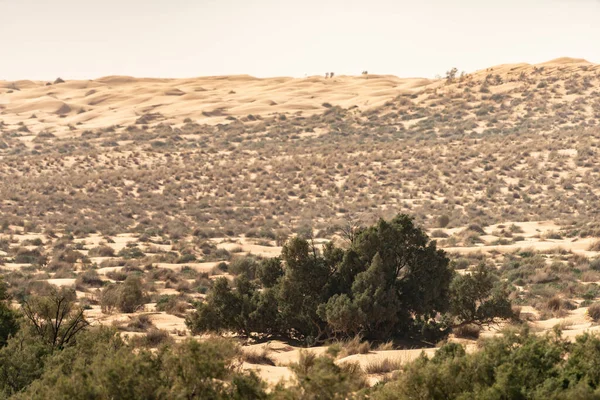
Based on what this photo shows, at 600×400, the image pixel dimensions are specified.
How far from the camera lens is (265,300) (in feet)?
56.4

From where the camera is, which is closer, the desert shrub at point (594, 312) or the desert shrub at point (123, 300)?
the desert shrub at point (594, 312)

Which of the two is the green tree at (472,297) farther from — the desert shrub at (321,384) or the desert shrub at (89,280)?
the desert shrub at (89,280)

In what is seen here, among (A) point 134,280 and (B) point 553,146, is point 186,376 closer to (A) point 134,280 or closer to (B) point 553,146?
(A) point 134,280

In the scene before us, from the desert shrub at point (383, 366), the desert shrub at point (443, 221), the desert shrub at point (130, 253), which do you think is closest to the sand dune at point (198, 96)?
the desert shrub at point (443, 221)

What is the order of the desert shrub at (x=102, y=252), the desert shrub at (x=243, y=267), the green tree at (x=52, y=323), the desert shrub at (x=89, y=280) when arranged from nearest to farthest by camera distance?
the green tree at (x=52, y=323) < the desert shrub at (x=89, y=280) < the desert shrub at (x=243, y=267) < the desert shrub at (x=102, y=252)

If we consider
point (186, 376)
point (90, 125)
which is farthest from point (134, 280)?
point (90, 125)

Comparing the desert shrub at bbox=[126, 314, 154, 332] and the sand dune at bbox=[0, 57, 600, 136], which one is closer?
the desert shrub at bbox=[126, 314, 154, 332]

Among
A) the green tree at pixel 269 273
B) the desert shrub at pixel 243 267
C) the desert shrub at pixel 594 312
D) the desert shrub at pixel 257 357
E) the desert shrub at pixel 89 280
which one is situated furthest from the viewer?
the desert shrub at pixel 243 267

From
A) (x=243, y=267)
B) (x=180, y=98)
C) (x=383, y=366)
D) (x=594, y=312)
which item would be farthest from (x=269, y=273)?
(x=180, y=98)

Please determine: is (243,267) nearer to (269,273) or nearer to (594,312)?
(269,273)

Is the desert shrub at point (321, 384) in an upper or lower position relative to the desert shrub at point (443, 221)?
upper

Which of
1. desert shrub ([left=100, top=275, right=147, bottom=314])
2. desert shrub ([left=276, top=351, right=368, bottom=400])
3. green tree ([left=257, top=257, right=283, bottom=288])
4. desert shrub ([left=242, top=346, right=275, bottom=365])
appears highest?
desert shrub ([left=276, top=351, right=368, bottom=400])

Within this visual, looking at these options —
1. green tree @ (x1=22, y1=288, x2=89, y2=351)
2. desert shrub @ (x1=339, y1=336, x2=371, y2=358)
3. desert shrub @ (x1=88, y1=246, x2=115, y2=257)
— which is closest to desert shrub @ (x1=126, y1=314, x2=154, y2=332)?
green tree @ (x1=22, y1=288, x2=89, y2=351)

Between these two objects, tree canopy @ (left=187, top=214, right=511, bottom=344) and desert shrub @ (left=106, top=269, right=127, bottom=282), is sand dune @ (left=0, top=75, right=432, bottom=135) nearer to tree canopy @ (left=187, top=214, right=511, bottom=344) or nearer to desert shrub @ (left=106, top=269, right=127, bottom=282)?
desert shrub @ (left=106, top=269, right=127, bottom=282)
